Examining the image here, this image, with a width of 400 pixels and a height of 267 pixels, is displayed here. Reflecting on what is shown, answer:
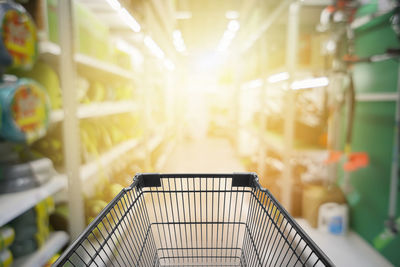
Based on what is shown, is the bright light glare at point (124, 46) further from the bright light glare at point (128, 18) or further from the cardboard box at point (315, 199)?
the cardboard box at point (315, 199)

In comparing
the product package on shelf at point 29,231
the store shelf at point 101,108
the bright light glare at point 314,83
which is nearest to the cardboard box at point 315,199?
the bright light glare at point 314,83

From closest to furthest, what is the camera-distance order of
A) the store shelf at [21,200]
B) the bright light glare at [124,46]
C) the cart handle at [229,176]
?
1. the cart handle at [229,176]
2. the store shelf at [21,200]
3. the bright light glare at [124,46]

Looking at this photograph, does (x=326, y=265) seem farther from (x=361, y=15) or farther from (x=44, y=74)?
(x=361, y=15)

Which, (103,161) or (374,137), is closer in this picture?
(103,161)

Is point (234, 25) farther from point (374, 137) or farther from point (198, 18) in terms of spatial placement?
point (374, 137)

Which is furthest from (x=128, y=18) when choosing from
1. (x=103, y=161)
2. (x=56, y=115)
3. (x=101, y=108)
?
(x=103, y=161)

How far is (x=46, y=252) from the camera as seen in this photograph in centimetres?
126

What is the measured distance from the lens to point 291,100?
2.02 m

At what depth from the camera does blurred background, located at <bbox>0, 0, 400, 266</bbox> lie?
1.18 metres

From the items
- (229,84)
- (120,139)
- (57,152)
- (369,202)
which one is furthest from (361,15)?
(229,84)

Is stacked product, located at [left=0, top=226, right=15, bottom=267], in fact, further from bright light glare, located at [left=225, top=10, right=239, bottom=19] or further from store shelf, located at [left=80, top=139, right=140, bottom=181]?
bright light glare, located at [left=225, top=10, right=239, bottom=19]

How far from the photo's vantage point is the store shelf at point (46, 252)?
117 cm

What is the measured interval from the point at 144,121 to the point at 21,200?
1.64 meters

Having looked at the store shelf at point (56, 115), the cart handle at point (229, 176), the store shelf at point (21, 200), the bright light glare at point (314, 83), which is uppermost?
the bright light glare at point (314, 83)
